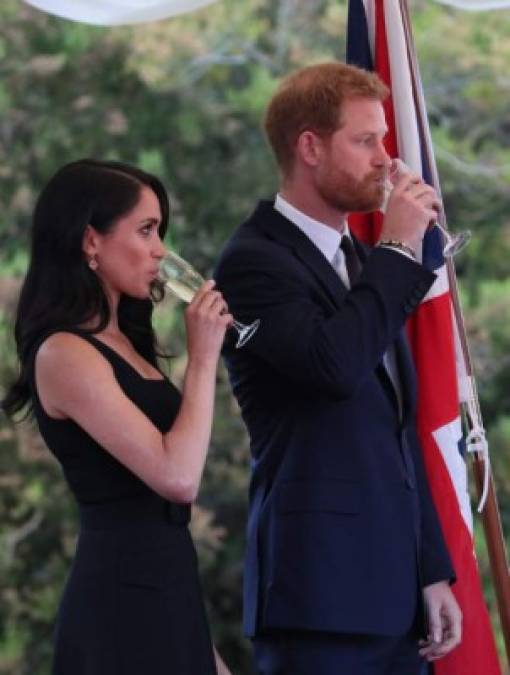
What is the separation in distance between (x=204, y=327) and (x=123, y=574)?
0.35 metres

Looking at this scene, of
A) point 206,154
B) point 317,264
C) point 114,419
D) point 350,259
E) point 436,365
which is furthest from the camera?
point 206,154

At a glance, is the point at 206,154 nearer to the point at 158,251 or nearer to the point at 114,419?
the point at 158,251

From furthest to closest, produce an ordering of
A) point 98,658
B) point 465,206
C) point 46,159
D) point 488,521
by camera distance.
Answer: point 465,206 → point 46,159 → point 488,521 → point 98,658

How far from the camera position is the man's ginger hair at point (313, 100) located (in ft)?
7.76

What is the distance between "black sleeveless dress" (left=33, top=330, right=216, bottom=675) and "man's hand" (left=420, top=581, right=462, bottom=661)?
43 centimetres

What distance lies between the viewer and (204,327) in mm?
2025

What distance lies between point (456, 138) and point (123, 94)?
1162 millimetres

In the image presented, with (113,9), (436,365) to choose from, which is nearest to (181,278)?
(436,365)

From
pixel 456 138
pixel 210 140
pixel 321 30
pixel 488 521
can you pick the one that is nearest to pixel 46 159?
pixel 210 140

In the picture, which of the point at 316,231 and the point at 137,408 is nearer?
the point at 137,408

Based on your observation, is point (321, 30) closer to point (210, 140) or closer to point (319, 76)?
point (210, 140)

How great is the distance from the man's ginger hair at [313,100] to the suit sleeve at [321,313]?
23 centimetres

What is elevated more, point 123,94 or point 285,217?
point 123,94

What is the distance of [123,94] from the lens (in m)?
4.90
